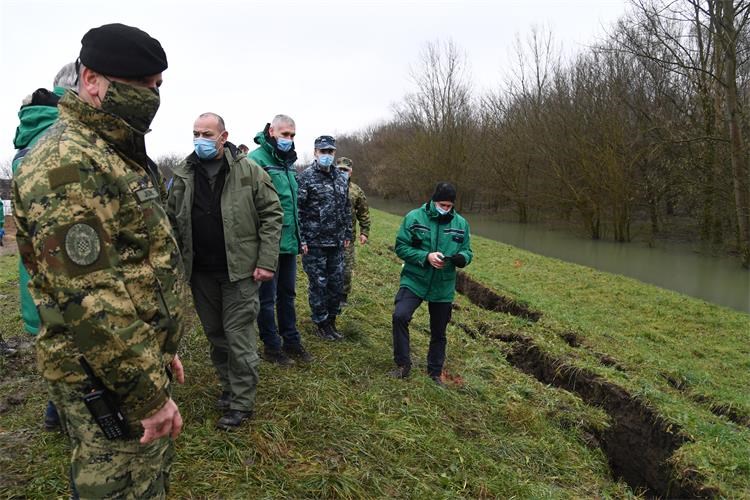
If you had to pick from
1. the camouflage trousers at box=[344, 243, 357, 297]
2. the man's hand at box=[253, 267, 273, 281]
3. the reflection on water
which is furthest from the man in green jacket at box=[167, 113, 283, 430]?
the reflection on water

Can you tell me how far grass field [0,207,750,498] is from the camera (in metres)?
3.02

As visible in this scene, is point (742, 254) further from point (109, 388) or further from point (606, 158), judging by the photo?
point (109, 388)

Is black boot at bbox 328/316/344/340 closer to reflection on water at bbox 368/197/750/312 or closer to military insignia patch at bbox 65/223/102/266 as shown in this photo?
military insignia patch at bbox 65/223/102/266

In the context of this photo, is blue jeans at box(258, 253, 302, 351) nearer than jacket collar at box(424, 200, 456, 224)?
Yes

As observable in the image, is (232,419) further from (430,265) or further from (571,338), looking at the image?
(571,338)

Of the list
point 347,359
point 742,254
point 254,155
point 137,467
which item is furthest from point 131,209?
point 742,254

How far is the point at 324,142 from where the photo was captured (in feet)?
17.3

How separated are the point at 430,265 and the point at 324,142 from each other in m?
1.81

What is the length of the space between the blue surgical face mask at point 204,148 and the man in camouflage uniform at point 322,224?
1.86 meters

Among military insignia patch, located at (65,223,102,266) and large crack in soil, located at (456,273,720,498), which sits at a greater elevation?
military insignia patch, located at (65,223,102,266)

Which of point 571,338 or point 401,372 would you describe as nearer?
point 401,372

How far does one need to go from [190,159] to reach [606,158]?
2143cm

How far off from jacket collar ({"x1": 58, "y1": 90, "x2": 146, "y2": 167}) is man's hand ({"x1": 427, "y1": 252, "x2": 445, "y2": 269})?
328cm

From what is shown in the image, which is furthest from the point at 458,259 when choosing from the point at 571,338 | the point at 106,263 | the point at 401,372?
the point at 571,338
